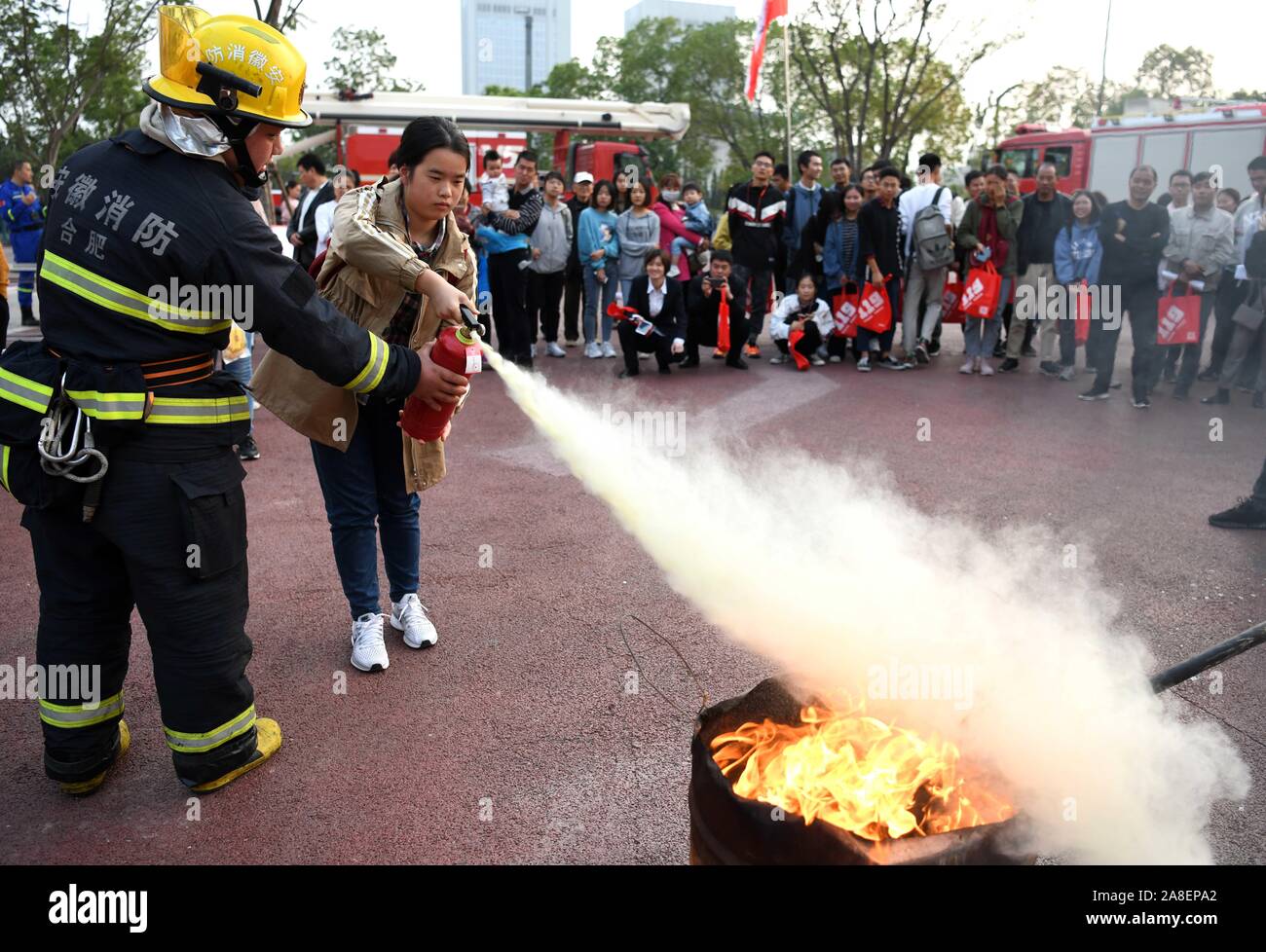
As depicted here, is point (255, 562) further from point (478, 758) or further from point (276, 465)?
point (478, 758)

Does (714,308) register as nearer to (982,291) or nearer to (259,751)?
(982,291)

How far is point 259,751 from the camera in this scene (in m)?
3.32

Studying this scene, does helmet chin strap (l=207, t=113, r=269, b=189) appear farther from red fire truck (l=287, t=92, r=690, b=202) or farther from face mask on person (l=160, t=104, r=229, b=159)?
red fire truck (l=287, t=92, r=690, b=202)

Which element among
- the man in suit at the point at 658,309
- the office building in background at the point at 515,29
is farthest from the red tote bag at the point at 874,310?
the office building in background at the point at 515,29

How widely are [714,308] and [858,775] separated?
327 inches

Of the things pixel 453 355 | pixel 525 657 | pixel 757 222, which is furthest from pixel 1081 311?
pixel 453 355

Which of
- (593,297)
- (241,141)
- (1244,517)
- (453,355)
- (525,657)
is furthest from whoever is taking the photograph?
(593,297)

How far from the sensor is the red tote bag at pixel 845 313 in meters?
10.5

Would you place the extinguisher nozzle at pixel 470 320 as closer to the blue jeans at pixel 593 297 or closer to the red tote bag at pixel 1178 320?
the blue jeans at pixel 593 297

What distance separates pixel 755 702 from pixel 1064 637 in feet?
3.51

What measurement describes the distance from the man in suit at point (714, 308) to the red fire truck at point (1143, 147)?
26.5ft

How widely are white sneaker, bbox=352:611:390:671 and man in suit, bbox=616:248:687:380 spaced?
6.37 meters

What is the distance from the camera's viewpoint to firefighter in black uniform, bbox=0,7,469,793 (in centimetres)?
268
